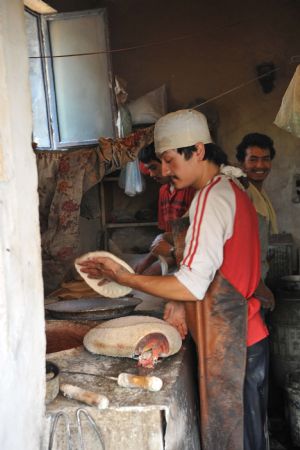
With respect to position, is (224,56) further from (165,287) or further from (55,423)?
(55,423)

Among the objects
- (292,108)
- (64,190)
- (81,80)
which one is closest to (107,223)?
(81,80)

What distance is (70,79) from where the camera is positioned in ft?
16.3

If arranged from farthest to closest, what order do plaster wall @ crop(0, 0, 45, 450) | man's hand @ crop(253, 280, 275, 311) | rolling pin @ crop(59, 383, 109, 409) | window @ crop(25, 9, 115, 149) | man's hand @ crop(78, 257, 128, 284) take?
1. window @ crop(25, 9, 115, 149)
2. man's hand @ crop(253, 280, 275, 311)
3. man's hand @ crop(78, 257, 128, 284)
4. rolling pin @ crop(59, 383, 109, 409)
5. plaster wall @ crop(0, 0, 45, 450)

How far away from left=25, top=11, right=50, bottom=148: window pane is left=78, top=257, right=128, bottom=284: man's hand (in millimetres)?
2729

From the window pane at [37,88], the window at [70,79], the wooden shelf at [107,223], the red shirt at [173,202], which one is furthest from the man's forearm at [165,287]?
the wooden shelf at [107,223]

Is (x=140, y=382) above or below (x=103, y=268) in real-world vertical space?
below

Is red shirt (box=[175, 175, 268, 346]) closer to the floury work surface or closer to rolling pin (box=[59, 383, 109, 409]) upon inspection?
the floury work surface

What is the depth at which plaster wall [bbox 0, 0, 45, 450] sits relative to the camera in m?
1.43

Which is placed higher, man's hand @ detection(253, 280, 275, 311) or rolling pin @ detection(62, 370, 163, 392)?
man's hand @ detection(253, 280, 275, 311)

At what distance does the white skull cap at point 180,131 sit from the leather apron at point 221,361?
0.62m

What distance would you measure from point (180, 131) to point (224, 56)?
151 inches

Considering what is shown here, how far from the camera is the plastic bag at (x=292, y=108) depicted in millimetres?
3316

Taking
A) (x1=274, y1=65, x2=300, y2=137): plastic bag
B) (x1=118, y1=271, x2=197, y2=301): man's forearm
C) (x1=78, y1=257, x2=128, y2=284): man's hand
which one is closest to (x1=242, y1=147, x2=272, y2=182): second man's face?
(x1=274, y1=65, x2=300, y2=137): plastic bag

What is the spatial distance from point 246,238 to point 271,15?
4149 millimetres
